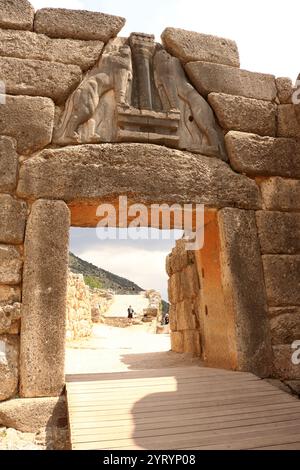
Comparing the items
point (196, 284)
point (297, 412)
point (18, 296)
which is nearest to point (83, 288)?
point (196, 284)

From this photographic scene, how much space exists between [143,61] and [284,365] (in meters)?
3.55

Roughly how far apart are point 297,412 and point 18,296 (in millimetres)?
2407

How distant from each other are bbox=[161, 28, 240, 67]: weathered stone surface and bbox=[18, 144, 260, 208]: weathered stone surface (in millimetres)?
1281

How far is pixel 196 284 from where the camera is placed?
589 cm

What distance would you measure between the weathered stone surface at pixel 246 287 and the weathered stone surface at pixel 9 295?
6.54ft

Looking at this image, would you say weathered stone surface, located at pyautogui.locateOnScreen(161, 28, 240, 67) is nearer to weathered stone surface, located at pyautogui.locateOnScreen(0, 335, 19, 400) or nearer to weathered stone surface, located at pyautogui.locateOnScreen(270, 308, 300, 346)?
weathered stone surface, located at pyautogui.locateOnScreen(270, 308, 300, 346)

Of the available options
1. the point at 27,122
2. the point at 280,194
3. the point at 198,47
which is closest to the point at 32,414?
the point at 27,122

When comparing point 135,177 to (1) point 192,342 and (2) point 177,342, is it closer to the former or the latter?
(1) point 192,342

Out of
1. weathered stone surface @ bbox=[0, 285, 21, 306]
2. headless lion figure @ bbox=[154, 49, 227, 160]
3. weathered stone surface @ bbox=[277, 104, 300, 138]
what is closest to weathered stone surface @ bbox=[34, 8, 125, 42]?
headless lion figure @ bbox=[154, 49, 227, 160]

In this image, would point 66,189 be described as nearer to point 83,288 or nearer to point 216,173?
point 216,173

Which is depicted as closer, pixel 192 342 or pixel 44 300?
pixel 44 300

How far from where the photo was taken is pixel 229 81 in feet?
15.2
